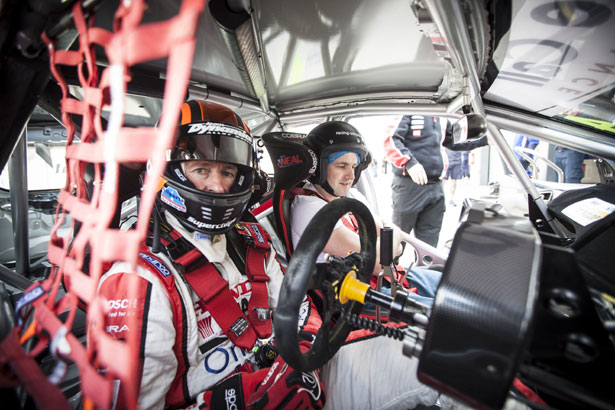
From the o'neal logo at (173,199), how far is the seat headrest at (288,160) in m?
0.73

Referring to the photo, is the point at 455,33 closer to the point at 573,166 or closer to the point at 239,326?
the point at 239,326

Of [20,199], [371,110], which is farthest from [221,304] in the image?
[371,110]

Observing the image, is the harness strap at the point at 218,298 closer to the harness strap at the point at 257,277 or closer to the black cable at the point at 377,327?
the harness strap at the point at 257,277

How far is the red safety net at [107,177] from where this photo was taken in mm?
287

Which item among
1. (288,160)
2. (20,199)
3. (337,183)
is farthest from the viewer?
(337,183)

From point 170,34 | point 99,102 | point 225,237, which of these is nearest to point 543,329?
point 170,34

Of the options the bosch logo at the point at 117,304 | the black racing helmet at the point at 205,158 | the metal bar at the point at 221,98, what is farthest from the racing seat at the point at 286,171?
the bosch logo at the point at 117,304

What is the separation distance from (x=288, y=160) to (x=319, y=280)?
100cm

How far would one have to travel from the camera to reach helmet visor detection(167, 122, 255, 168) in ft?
3.40

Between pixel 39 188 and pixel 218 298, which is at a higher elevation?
pixel 39 188

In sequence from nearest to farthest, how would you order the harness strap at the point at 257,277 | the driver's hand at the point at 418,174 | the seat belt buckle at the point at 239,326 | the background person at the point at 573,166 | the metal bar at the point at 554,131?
the seat belt buckle at the point at 239,326
the harness strap at the point at 257,277
the metal bar at the point at 554,131
the background person at the point at 573,166
the driver's hand at the point at 418,174

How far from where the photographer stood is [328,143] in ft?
5.92

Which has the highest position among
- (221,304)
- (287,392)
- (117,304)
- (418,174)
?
(418,174)

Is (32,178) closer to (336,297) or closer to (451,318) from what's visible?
(336,297)
